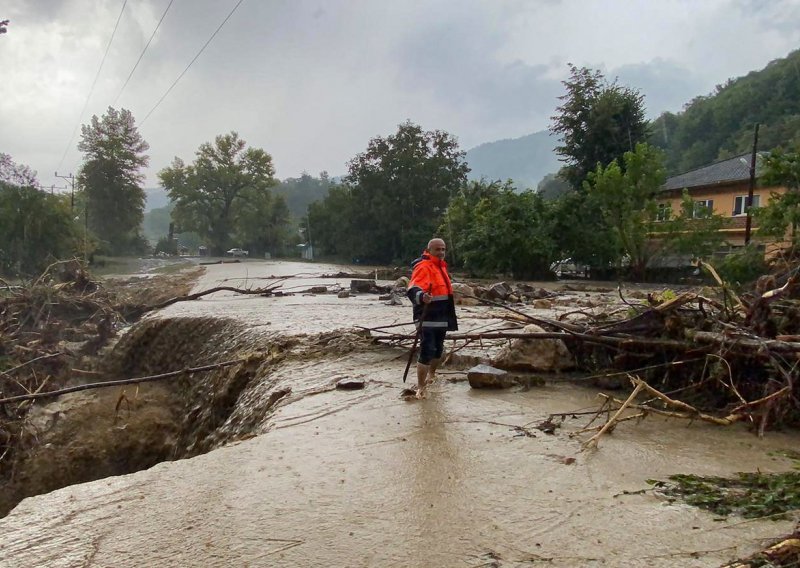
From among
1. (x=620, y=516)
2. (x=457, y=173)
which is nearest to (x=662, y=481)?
(x=620, y=516)

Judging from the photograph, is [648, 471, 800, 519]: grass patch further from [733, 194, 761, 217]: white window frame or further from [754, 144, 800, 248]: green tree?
[733, 194, 761, 217]: white window frame

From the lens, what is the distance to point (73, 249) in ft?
125

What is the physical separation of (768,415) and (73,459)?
9.01 m

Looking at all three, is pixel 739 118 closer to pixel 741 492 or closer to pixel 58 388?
pixel 58 388

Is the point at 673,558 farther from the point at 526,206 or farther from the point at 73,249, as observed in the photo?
the point at 73,249

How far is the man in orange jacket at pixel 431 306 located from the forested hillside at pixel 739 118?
2038 inches

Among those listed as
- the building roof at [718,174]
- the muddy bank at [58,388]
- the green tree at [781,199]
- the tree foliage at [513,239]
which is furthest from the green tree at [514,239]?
the muddy bank at [58,388]

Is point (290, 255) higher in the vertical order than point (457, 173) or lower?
lower

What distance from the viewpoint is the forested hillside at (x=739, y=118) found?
5328cm

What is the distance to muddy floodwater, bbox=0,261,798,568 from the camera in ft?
10.5

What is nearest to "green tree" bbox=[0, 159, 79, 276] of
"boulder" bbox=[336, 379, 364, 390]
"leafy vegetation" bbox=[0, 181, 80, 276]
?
"leafy vegetation" bbox=[0, 181, 80, 276]

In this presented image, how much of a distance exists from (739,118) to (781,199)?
45812mm

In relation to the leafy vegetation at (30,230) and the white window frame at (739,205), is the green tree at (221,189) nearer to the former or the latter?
the leafy vegetation at (30,230)

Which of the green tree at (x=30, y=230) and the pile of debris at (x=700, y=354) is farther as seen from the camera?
the green tree at (x=30, y=230)
